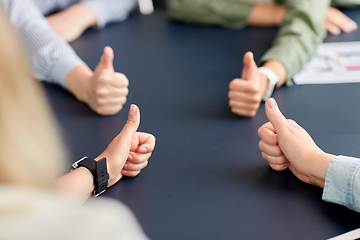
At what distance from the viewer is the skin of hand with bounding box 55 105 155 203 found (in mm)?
739

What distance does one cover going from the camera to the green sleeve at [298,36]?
117cm

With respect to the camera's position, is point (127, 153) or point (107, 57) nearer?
point (127, 153)

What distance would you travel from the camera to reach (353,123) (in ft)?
3.07

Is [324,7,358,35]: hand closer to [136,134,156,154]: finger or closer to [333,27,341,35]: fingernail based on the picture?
[333,27,341,35]: fingernail

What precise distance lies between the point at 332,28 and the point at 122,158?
3.60 feet

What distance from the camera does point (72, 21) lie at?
1.49m

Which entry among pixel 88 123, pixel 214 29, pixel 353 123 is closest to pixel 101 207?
pixel 88 123

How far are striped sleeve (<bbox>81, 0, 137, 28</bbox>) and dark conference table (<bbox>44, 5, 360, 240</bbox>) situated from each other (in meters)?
0.13

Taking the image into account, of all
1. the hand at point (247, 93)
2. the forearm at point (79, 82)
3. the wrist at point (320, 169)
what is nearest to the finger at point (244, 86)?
the hand at point (247, 93)

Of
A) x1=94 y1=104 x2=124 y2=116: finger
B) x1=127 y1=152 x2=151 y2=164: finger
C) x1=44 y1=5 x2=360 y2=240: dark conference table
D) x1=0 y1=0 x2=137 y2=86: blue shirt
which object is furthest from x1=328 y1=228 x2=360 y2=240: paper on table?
x1=0 y1=0 x2=137 y2=86: blue shirt

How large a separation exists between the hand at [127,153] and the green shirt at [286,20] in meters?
0.58

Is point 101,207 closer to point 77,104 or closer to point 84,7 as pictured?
point 77,104

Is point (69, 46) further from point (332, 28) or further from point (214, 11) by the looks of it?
point (332, 28)

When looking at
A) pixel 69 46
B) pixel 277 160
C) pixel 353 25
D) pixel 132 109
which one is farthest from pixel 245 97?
pixel 353 25
